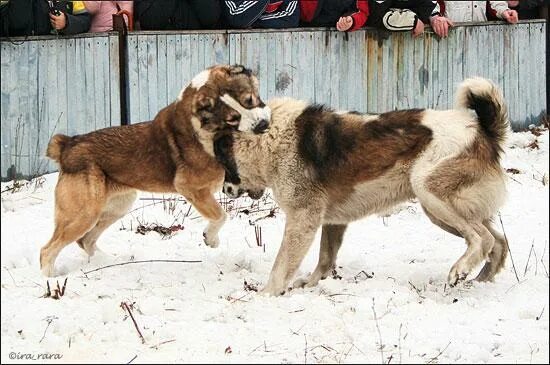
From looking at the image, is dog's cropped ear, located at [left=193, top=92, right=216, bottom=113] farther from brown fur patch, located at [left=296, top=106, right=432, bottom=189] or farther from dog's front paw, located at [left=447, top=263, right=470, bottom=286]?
dog's front paw, located at [left=447, top=263, right=470, bottom=286]

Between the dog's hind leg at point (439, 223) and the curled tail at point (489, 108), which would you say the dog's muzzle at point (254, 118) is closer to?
the dog's hind leg at point (439, 223)

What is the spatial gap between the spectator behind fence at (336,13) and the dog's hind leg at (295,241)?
468 cm

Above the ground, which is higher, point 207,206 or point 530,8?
point 530,8

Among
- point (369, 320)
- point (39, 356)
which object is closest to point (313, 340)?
point (369, 320)

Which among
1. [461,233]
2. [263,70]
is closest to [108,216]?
[461,233]

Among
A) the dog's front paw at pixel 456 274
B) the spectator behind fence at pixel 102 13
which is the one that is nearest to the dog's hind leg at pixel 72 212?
the dog's front paw at pixel 456 274

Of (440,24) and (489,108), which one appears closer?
(489,108)

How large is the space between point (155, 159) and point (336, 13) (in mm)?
4266

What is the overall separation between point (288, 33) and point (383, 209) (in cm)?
446

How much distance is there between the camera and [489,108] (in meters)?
7.07

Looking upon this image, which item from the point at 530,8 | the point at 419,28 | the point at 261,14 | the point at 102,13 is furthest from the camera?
the point at 530,8

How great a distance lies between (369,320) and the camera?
6328 millimetres

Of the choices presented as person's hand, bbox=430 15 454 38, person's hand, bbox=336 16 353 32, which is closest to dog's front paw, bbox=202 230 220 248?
person's hand, bbox=336 16 353 32

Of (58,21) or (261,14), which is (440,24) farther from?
(58,21)
